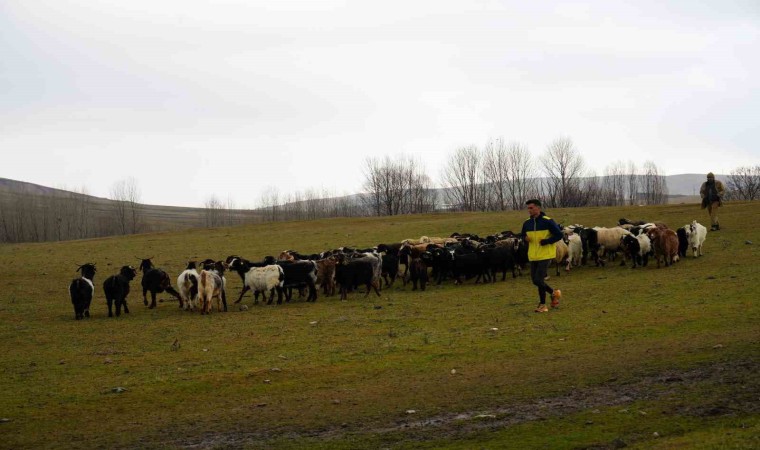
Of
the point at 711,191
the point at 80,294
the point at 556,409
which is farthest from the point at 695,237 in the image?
the point at 80,294

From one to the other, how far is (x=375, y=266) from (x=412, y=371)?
11733mm

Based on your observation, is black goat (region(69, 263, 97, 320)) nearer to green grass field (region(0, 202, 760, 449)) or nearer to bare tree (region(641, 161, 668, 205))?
green grass field (region(0, 202, 760, 449))

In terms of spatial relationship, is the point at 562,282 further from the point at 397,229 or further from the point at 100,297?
the point at 397,229

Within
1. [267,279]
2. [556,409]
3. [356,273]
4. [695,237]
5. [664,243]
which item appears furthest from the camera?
[695,237]

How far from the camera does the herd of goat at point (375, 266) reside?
863 inches

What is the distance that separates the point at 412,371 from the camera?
42.2 ft

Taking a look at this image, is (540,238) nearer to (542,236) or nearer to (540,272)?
(542,236)

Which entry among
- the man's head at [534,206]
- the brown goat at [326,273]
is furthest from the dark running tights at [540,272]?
the brown goat at [326,273]

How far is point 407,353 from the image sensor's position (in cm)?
1424

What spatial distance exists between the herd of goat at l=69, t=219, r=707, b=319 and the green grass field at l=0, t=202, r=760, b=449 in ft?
2.42

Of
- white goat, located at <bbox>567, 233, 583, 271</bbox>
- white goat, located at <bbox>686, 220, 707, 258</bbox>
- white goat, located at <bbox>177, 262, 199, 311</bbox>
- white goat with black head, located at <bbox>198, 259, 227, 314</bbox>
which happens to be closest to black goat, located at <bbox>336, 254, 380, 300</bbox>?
white goat with black head, located at <bbox>198, 259, 227, 314</bbox>

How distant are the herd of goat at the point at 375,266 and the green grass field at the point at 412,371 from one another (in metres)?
0.74

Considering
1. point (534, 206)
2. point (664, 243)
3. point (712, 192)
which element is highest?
point (712, 192)

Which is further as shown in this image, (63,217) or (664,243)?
(63,217)
